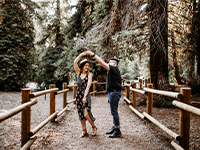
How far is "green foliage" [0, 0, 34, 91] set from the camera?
13.1 meters

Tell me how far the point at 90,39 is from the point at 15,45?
8431 mm

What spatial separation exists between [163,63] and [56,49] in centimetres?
1144

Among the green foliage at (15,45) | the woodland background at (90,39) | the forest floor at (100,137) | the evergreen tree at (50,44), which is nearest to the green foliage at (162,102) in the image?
the woodland background at (90,39)

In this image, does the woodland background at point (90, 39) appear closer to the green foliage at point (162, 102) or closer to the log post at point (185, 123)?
the green foliage at point (162, 102)

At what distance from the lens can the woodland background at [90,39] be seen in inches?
308

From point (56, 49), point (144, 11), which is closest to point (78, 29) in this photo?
point (56, 49)

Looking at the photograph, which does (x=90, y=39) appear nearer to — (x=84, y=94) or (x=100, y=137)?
(x=84, y=94)

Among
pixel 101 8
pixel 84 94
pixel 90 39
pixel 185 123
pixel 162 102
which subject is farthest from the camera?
pixel 90 39

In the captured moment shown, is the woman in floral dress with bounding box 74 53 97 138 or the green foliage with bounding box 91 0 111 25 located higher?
the green foliage with bounding box 91 0 111 25

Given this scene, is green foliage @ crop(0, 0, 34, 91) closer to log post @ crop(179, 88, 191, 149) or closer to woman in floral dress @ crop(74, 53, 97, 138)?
woman in floral dress @ crop(74, 53, 97, 138)

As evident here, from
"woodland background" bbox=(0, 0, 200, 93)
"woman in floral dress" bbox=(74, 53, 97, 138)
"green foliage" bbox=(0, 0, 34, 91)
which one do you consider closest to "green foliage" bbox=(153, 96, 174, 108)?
"woodland background" bbox=(0, 0, 200, 93)

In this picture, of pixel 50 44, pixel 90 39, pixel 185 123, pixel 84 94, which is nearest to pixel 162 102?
pixel 185 123

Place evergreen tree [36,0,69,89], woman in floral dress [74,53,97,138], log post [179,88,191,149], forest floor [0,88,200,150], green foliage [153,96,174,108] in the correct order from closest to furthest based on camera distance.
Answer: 1. log post [179,88,191,149]
2. forest floor [0,88,200,150]
3. woman in floral dress [74,53,97,138]
4. green foliage [153,96,174,108]
5. evergreen tree [36,0,69,89]

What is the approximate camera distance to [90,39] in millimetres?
10117
